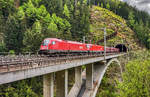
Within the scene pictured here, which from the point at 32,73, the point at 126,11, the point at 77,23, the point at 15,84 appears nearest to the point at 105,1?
the point at 126,11

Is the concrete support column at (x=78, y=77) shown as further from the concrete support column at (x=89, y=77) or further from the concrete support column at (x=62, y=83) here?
the concrete support column at (x=62, y=83)

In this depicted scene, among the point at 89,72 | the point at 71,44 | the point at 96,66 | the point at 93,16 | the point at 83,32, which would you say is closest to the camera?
the point at 71,44

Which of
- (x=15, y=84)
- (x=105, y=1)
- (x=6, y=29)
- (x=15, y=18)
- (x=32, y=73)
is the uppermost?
(x=105, y=1)

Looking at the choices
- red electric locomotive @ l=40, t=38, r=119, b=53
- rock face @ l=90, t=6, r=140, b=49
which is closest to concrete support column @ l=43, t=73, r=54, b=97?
red electric locomotive @ l=40, t=38, r=119, b=53

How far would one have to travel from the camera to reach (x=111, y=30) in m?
75.9

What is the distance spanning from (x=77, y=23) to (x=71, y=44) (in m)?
41.0

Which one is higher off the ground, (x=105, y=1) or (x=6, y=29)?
(x=105, y=1)

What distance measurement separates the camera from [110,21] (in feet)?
278

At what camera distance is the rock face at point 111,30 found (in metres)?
67.5

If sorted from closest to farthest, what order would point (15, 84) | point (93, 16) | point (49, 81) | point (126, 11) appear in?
1. point (49, 81)
2. point (15, 84)
3. point (93, 16)
4. point (126, 11)

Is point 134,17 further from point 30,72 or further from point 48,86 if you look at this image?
point 30,72

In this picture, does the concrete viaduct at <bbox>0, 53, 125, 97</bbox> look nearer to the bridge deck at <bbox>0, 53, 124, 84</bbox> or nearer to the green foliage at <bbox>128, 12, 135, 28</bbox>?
the bridge deck at <bbox>0, 53, 124, 84</bbox>

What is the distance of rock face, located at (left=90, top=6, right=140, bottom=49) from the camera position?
67500 millimetres

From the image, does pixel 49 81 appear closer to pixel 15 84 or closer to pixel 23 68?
pixel 23 68
